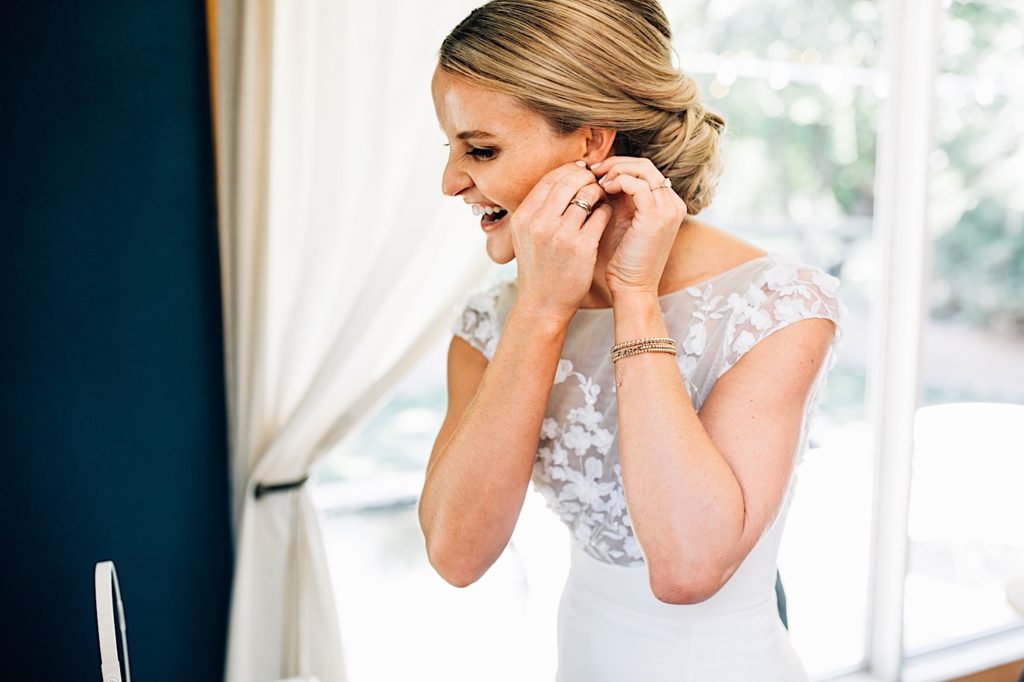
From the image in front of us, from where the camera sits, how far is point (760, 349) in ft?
3.35

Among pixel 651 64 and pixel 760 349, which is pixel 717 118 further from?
pixel 760 349

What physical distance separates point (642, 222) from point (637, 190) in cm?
4

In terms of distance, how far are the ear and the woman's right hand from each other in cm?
6

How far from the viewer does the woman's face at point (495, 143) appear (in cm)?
104

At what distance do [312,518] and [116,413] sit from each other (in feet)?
Answer: 1.61

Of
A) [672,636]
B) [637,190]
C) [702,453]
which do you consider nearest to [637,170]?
[637,190]

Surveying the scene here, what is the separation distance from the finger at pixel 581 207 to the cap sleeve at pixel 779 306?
25 cm

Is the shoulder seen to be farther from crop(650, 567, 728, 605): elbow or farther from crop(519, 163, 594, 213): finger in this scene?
crop(650, 567, 728, 605): elbow

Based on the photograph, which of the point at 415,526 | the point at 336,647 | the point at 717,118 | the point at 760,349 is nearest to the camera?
the point at 760,349

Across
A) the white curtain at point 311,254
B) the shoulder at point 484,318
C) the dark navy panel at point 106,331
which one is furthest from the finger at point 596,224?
the dark navy panel at point 106,331

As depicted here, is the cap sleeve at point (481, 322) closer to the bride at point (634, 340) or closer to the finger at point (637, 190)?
the bride at point (634, 340)

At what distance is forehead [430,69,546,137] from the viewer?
1030 mm

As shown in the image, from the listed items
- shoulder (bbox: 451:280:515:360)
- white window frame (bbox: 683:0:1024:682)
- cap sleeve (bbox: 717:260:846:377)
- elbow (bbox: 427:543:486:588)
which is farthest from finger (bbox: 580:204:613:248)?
white window frame (bbox: 683:0:1024:682)

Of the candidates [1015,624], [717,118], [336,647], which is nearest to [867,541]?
[1015,624]
